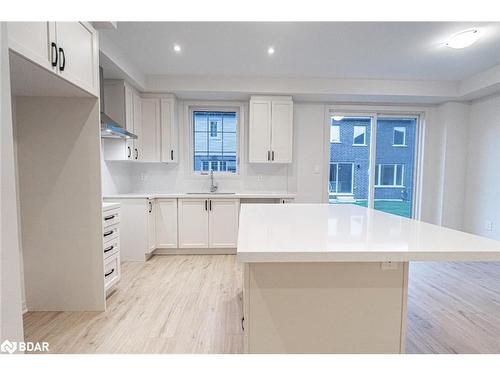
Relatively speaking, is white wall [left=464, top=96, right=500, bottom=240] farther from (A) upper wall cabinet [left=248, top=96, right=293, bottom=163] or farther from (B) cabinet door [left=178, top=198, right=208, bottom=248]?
(B) cabinet door [left=178, top=198, right=208, bottom=248]

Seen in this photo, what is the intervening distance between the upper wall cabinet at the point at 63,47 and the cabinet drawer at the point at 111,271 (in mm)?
1450

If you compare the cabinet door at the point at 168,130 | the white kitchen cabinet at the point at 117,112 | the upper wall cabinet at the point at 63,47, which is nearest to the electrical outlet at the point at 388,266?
the upper wall cabinet at the point at 63,47

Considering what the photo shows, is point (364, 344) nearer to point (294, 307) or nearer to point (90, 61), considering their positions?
point (294, 307)

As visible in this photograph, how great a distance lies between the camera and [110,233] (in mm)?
2289

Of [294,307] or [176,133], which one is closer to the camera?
[294,307]

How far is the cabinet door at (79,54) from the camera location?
1.59 metres

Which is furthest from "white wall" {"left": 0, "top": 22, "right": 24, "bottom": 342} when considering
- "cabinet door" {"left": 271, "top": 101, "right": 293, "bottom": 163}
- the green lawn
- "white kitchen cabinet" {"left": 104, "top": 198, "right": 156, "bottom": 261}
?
the green lawn

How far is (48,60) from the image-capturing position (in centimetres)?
147

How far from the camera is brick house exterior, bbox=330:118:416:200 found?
4238 millimetres

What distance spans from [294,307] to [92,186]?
1.82 metres

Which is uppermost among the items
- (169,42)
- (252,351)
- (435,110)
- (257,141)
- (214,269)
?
(169,42)

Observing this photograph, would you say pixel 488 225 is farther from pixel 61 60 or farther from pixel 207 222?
pixel 61 60
